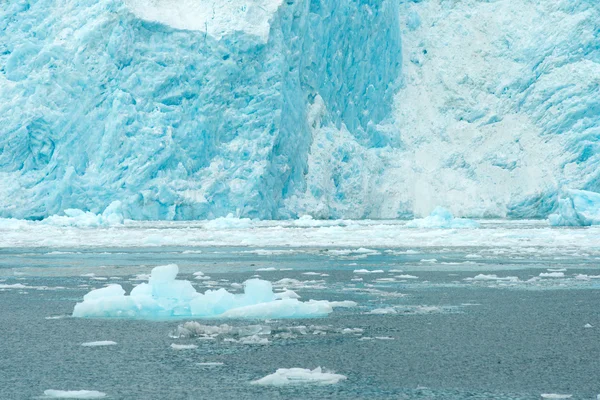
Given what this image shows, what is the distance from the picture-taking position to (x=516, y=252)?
14578 millimetres

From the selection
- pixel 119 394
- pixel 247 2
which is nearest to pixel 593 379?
pixel 119 394

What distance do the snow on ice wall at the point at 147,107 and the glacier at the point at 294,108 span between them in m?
0.07

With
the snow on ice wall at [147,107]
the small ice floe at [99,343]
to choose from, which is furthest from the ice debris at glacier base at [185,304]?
the snow on ice wall at [147,107]

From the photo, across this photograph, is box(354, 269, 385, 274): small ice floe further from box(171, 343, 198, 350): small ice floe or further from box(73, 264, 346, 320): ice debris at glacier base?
box(171, 343, 198, 350): small ice floe

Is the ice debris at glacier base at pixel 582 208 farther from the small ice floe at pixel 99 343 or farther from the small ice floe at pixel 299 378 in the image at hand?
the small ice floe at pixel 299 378

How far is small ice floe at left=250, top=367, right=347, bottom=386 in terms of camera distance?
3.97 metres

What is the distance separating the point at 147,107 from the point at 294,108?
688cm

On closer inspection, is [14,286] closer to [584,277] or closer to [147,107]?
[584,277]

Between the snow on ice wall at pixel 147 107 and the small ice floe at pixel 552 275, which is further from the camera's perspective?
the snow on ice wall at pixel 147 107

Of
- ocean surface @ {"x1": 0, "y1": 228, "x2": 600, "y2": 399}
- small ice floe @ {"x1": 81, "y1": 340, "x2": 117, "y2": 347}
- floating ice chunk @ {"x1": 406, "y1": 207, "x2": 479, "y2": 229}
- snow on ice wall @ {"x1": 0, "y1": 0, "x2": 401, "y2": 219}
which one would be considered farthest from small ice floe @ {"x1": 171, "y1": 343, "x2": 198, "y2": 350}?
snow on ice wall @ {"x1": 0, "y1": 0, "x2": 401, "y2": 219}

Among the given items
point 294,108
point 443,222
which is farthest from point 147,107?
point 443,222

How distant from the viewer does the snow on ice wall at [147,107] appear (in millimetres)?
31297

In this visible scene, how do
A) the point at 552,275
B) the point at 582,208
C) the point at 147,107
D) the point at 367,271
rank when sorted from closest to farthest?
1. the point at 552,275
2. the point at 367,271
3. the point at 582,208
4. the point at 147,107

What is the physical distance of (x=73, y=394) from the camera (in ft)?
12.1
